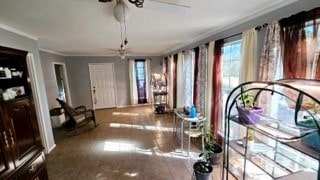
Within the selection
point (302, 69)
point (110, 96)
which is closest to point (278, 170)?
point (302, 69)

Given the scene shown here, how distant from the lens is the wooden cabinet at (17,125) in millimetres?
1586

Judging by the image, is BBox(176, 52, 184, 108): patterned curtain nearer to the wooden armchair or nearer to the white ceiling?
the white ceiling

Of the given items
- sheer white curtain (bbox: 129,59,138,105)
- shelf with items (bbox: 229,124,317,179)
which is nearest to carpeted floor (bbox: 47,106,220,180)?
shelf with items (bbox: 229,124,317,179)

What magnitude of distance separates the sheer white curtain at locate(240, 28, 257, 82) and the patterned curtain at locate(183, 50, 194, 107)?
69.5 inches

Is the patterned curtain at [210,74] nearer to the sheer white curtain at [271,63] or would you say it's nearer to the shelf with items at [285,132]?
the sheer white curtain at [271,63]

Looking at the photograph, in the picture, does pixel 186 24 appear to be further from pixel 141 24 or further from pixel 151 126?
pixel 151 126

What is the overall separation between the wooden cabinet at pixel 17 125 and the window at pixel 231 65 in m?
3.09

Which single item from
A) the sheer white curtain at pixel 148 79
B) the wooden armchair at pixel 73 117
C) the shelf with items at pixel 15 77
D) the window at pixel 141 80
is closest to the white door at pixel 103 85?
the window at pixel 141 80

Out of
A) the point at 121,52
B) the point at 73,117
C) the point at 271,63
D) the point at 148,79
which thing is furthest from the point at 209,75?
the point at 148,79

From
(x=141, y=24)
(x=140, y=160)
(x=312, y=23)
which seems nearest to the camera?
(x=312, y=23)

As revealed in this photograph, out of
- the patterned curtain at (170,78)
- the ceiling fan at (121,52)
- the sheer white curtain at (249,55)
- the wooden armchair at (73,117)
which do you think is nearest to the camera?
the sheer white curtain at (249,55)

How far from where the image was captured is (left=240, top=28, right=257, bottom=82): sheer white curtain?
2.15 meters

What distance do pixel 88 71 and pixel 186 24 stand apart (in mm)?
5102

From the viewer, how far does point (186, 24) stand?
8.19ft
